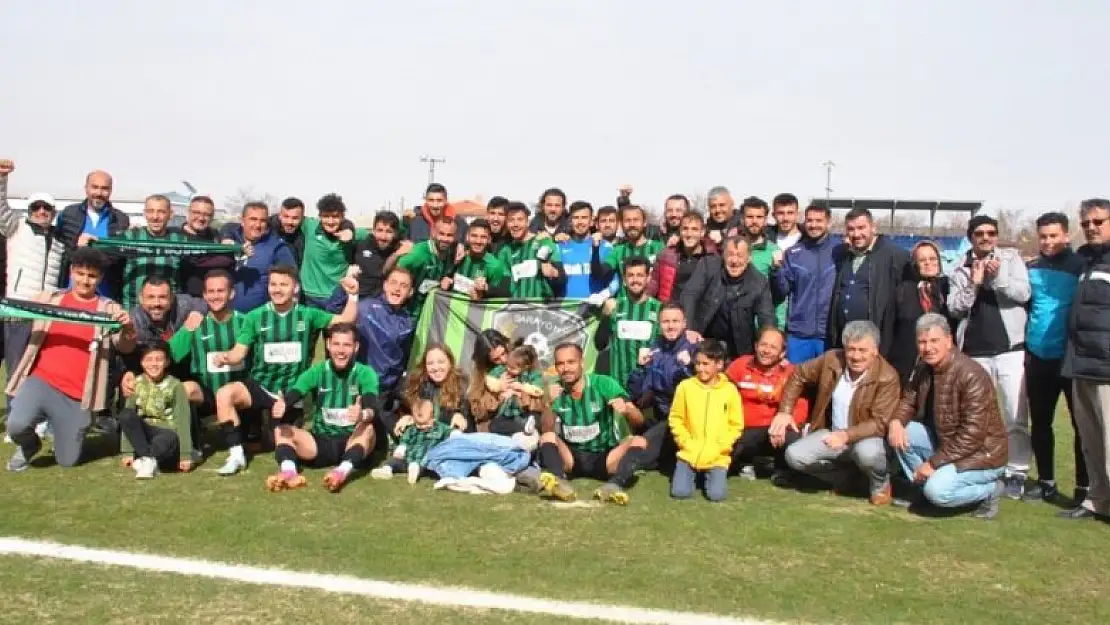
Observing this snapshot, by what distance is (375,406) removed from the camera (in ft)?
22.1

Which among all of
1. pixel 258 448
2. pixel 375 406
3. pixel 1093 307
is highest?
pixel 1093 307

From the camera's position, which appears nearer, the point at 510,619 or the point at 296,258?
the point at 510,619

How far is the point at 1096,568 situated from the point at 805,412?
7.50 ft

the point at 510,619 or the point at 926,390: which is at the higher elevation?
the point at 926,390

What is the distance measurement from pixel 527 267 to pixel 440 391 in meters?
1.93

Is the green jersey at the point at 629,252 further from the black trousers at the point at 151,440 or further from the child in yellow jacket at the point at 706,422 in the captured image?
the black trousers at the point at 151,440

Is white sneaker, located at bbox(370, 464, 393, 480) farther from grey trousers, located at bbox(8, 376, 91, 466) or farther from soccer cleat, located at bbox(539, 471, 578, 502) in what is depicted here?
grey trousers, located at bbox(8, 376, 91, 466)

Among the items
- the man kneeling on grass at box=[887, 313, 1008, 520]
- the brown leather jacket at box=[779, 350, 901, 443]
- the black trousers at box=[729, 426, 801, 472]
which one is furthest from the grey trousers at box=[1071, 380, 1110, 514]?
the black trousers at box=[729, 426, 801, 472]

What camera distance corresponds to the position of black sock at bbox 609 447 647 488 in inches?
250

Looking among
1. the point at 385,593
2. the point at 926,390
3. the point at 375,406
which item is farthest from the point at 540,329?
the point at 385,593

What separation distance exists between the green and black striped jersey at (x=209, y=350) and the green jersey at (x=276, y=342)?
0.10 meters

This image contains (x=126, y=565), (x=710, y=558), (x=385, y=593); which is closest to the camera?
(x=385, y=593)

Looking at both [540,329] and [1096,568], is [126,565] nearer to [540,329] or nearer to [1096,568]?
[540,329]

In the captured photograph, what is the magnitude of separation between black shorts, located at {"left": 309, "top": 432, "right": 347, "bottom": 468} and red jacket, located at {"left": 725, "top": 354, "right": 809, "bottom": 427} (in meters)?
3.09
